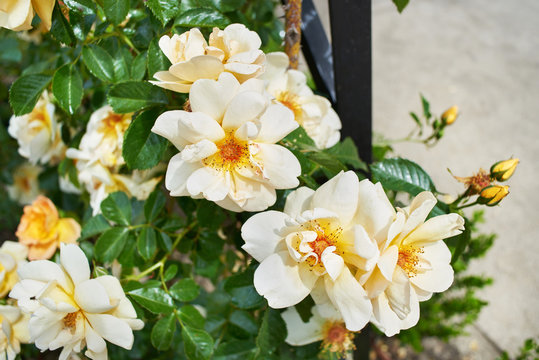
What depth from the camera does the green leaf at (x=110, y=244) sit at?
794mm

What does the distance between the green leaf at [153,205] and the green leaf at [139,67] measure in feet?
0.75

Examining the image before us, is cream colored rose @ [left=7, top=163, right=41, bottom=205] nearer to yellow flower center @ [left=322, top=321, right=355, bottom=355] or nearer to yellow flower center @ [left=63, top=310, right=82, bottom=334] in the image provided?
yellow flower center @ [left=63, top=310, right=82, bottom=334]

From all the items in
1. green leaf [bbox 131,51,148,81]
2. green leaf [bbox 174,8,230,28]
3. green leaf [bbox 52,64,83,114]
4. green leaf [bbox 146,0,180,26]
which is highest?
green leaf [bbox 146,0,180,26]

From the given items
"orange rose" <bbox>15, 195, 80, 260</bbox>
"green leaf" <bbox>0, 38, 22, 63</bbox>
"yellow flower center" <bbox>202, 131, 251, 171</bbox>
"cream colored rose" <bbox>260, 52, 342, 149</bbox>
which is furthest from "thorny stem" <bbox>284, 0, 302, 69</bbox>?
"green leaf" <bbox>0, 38, 22, 63</bbox>

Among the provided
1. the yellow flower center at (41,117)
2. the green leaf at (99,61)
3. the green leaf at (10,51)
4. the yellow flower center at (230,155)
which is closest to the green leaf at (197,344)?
the yellow flower center at (230,155)

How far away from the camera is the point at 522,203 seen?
2166mm

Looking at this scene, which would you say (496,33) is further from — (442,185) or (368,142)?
(368,142)

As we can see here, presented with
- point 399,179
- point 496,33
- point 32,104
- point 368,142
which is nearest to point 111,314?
point 32,104

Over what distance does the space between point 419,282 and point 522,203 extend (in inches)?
74.7

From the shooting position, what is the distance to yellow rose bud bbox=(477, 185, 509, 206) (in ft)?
2.21

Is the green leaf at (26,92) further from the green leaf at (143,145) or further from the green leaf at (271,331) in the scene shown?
the green leaf at (271,331)

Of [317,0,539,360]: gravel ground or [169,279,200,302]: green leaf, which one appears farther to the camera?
[317,0,539,360]: gravel ground

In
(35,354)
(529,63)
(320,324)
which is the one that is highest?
(320,324)

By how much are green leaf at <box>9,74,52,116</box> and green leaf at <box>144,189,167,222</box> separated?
25cm
